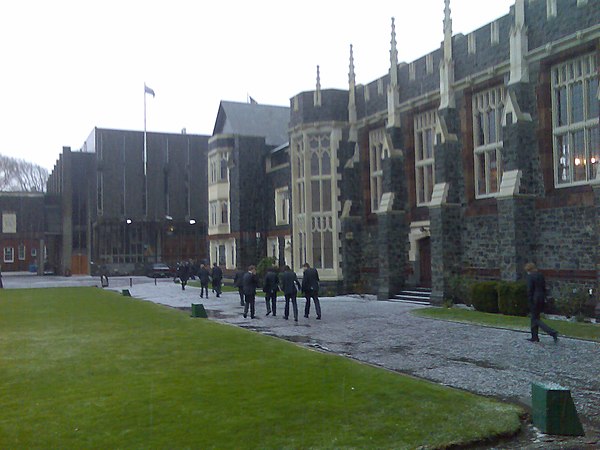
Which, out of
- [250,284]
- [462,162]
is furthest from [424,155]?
[250,284]

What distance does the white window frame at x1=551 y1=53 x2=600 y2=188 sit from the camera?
17719 millimetres

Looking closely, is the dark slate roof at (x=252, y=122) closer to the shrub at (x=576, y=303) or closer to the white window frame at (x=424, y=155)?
the white window frame at (x=424, y=155)

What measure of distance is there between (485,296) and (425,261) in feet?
19.0

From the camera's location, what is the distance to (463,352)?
1177cm

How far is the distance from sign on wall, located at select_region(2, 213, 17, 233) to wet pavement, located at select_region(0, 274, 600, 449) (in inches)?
2182

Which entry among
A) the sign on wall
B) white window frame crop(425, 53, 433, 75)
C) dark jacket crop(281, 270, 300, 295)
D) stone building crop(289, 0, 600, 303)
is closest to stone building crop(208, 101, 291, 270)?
stone building crop(289, 0, 600, 303)

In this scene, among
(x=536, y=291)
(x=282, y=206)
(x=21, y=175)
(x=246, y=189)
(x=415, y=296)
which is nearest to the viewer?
(x=536, y=291)

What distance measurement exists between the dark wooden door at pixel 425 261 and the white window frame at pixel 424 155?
1.57 meters

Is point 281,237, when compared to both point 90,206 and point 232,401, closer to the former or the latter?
point 232,401

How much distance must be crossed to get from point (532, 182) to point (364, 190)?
33.0 feet

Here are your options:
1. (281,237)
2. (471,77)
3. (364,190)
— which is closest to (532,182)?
(471,77)

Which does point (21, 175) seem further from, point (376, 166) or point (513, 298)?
point (513, 298)

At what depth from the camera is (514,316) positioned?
17.8 metres

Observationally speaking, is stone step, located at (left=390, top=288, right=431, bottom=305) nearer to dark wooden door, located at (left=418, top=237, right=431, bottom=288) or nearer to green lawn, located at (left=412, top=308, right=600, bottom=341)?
dark wooden door, located at (left=418, top=237, right=431, bottom=288)
